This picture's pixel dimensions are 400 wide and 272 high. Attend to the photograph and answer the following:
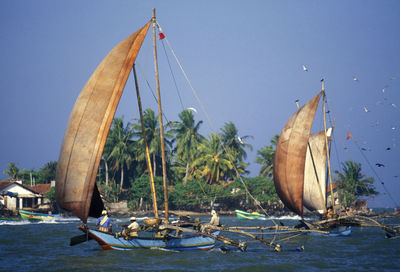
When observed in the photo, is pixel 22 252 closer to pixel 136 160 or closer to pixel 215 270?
pixel 215 270

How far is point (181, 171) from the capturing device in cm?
9038

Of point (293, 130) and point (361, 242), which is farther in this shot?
point (293, 130)

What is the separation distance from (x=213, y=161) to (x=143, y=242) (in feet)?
197

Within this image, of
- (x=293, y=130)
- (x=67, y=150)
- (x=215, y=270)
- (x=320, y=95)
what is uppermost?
(x=320, y=95)

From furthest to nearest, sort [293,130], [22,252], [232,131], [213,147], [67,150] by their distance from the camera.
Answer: [232,131]
[213,147]
[293,130]
[22,252]
[67,150]

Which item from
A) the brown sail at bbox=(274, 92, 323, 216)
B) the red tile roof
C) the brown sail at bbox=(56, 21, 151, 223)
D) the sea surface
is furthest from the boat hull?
the red tile roof

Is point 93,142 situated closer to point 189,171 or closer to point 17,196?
point 17,196

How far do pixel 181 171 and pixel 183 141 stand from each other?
663cm

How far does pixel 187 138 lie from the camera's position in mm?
86875

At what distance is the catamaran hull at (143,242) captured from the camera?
2409cm

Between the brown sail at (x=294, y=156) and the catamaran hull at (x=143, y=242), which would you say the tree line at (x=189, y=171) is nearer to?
the brown sail at (x=294, y=156)

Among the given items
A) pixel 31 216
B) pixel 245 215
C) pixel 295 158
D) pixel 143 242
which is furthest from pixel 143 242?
pixel 245 215

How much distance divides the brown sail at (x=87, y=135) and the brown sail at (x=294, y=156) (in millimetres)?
19088

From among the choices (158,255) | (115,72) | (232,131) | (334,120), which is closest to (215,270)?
(158,255)
